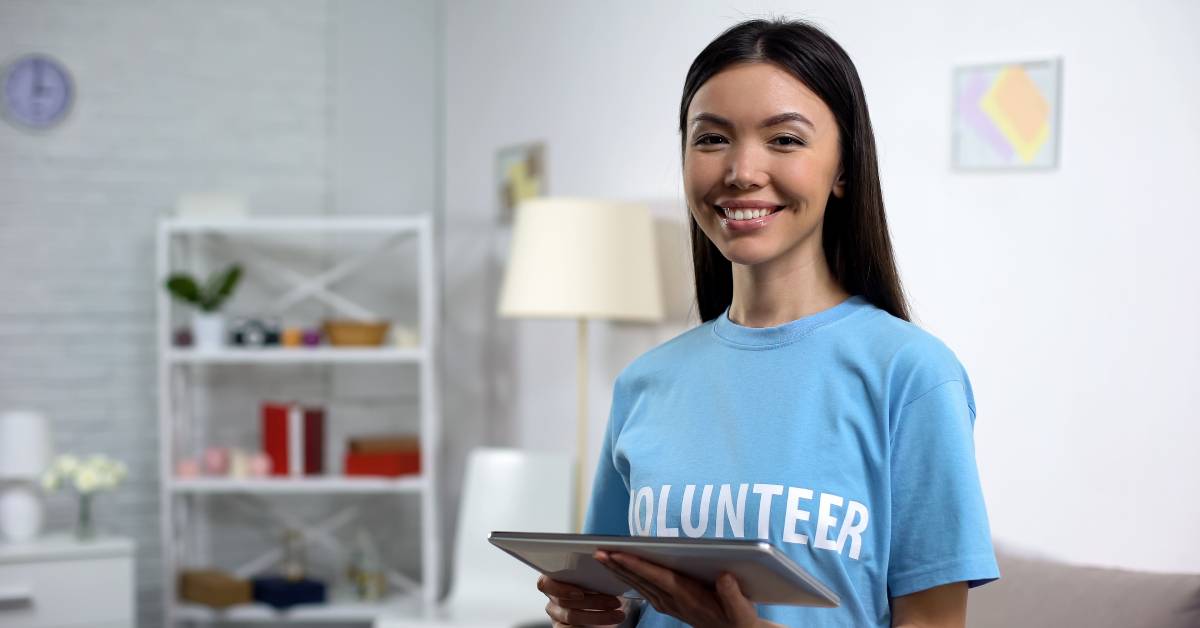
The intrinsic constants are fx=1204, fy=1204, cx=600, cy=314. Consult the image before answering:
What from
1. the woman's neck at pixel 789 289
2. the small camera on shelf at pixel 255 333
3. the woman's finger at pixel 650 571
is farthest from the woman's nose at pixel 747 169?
the small camera on shelf at pixel 255 333

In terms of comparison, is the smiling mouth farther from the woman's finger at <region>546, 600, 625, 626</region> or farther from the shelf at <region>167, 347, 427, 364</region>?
the shelf at <region>167, 347, 427, 364</region>

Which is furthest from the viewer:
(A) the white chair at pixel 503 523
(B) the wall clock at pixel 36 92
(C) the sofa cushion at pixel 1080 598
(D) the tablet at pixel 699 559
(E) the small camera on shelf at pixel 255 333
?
(B) the wall clock at pixel 36 92

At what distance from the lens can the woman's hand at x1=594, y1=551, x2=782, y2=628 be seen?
103 centimetres

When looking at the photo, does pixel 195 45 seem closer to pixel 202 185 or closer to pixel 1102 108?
pixel 202 185

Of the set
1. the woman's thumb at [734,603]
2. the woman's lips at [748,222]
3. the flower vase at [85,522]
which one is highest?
the woman's lips at [748,222]

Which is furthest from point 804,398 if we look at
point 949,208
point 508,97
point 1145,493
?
point 508,97

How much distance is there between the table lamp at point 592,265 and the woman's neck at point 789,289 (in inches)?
76.9

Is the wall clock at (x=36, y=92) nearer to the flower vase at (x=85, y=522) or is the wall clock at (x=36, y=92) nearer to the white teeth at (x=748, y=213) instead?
the flower vase at (x=85, y=522)

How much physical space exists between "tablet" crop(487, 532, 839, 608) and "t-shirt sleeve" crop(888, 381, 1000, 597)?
98 millimetres

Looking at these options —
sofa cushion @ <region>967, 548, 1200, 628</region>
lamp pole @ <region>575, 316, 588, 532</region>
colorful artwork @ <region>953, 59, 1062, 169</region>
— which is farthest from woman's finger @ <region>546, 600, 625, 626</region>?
lamp pole @ <region>575, 316, 588, 532</region>

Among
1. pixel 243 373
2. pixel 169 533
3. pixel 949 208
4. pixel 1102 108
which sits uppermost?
pixel 1102 108

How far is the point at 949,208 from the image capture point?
245cm

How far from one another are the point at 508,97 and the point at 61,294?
5.73ft

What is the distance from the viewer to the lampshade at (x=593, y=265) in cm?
317
